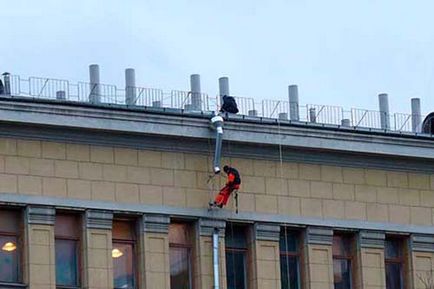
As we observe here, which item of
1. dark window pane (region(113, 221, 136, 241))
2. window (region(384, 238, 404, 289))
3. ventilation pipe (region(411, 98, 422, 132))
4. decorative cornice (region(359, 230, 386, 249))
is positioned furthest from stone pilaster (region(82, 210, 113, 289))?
ventilation pipe (region(411, 98, 422, 132))

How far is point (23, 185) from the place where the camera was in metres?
48.1

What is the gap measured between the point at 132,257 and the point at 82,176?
2157 millimetres

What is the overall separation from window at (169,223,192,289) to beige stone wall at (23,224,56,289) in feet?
9.87

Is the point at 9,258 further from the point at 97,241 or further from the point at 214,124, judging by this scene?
the point at 214,124

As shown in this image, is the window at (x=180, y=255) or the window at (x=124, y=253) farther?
the window at (x=180, y=255)

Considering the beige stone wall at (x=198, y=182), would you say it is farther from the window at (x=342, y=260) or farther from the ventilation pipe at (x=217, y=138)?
the window at (x=342, y=260)

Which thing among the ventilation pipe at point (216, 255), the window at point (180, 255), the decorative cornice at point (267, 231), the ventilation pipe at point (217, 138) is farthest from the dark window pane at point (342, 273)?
the ventilation pipe at point (217, 138)

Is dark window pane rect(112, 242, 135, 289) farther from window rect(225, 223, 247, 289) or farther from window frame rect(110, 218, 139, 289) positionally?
window rect(225, 223, 247, 289)

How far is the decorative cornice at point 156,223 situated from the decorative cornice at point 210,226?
2.72ft

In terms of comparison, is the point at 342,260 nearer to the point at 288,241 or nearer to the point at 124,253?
the point at 288,241

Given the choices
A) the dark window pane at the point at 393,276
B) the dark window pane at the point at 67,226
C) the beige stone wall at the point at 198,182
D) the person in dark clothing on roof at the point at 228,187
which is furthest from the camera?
the dark window pane at the point at 393,276

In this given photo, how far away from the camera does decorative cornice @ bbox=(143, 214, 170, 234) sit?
162ft

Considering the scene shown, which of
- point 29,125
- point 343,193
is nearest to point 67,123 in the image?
point 29,125

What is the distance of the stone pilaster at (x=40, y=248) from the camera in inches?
1879
